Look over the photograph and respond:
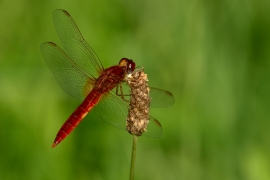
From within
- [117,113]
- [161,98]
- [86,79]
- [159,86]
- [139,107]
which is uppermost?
[159,86]

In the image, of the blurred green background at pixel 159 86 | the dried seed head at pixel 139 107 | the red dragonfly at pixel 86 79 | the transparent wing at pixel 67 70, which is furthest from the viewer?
the blurred green background at pixel 159 86

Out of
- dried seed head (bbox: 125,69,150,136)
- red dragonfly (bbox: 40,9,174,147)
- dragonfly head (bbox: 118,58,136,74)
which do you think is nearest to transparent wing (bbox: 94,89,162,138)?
red dragonfly (bbox: 40,9,174,147)

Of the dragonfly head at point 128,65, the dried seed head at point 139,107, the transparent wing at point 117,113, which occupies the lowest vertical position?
the dried seed head at point 139,107

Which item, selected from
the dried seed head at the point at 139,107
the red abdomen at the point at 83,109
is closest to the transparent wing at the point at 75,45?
the red abdomen at the point at 83,109

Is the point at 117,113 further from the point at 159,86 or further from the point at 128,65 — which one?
the point at 159,86

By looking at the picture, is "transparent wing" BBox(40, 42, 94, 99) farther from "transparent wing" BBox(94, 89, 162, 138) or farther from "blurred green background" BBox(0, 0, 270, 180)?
"blurred green background" BBox(0, 0, 270, 180)

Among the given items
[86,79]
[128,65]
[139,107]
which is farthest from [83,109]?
[139,107]

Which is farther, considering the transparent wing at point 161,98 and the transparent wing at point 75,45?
the transparent wing at point 75,45

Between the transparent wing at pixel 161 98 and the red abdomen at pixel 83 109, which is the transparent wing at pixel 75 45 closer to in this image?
the red abdomen at pixel 83 109
